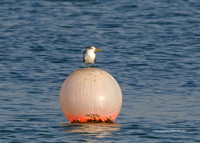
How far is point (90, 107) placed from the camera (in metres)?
20.0

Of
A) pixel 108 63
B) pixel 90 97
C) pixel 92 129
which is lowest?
pixel 108 63

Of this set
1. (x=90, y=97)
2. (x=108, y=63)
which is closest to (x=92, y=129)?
(x=90, y=97)

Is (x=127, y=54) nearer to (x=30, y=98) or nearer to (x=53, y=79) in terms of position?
(x=53, y=79)

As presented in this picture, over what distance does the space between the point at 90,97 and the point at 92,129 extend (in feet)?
2.84

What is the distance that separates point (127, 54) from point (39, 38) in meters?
8.14

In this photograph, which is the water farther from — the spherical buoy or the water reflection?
the spherical buoy

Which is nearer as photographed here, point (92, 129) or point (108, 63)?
point (92, 129)

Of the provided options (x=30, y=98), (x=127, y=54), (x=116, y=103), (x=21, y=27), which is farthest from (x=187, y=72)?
(x=21, y=27)

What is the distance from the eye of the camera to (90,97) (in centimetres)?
1989

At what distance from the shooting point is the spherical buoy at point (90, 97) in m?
19.9

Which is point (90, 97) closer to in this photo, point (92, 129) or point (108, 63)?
point (92, 129)

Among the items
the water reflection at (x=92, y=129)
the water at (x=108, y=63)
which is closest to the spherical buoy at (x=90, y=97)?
the water reflection at (x=92, y=129)

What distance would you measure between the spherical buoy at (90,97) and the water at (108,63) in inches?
13.1

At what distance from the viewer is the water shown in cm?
2050
